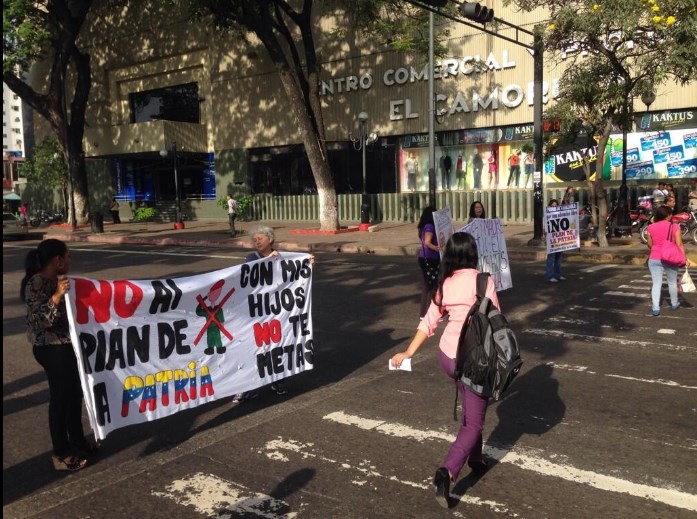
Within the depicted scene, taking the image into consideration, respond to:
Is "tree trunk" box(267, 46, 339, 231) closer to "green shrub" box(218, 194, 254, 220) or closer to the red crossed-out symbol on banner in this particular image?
"green shrub" box(218, 194, 254, 220)

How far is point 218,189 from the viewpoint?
3694 centimetres

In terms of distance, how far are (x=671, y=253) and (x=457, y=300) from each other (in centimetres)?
657

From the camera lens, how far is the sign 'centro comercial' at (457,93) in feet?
87.0

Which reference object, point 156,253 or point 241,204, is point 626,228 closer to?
point 156,253

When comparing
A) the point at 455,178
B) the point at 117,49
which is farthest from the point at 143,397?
the point at 117,49

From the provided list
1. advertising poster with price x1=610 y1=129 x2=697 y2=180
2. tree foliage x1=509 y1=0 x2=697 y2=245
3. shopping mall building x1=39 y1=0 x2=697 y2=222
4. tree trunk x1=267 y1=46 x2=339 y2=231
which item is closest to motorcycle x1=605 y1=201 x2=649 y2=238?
tree foliage x1=509 y1=0 x2=697 y2=245

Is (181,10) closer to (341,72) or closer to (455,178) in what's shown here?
(341,72)

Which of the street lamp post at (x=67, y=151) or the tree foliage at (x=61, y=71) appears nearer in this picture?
the tree foliage at (x=61, y=71)

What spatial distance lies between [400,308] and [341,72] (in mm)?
22636

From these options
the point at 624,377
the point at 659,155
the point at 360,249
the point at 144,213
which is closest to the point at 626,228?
the point at 659,155

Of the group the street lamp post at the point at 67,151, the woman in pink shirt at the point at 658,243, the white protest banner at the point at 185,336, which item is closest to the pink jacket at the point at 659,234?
the woman in pink shirt at the point at 658,243

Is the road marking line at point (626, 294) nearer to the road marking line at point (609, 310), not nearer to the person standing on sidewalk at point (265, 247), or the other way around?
the road marking line at point (609, 310)

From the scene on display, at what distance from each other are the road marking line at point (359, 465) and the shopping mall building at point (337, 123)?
18.0 m

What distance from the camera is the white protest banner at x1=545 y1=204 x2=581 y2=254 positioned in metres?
13.0
